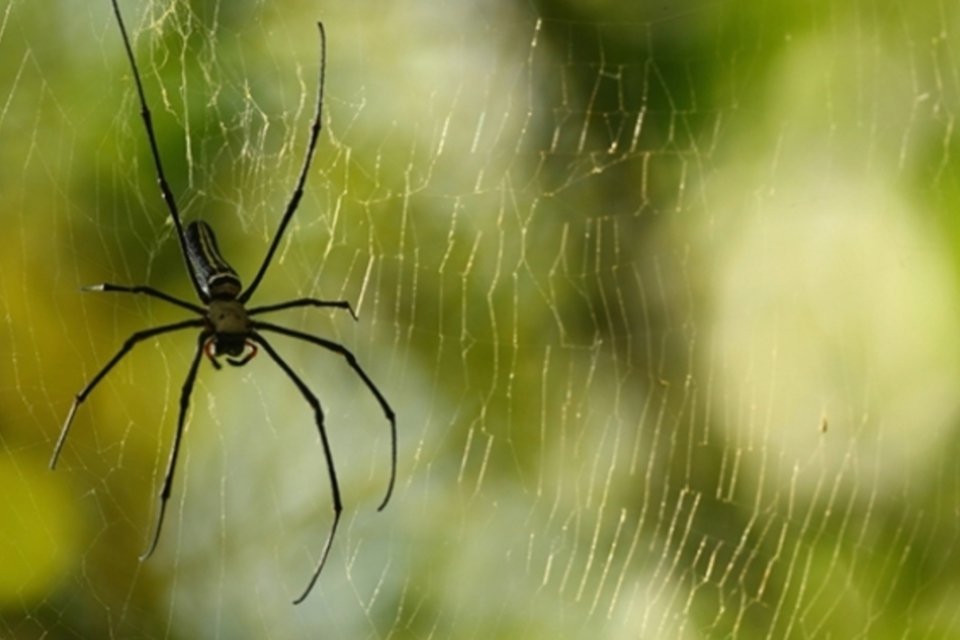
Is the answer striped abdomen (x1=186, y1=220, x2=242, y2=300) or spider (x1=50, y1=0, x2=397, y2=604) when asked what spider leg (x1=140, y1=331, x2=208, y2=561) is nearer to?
spider (x1=50, y1=0, x2=397, y2=604)

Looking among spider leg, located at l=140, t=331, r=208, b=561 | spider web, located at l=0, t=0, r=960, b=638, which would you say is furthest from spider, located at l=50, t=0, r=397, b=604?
spider web, located at l=0, t=0, r=960, b=638

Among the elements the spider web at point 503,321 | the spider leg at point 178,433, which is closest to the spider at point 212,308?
the spider leg at point 178,433

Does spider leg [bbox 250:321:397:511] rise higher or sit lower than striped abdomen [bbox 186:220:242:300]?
lower

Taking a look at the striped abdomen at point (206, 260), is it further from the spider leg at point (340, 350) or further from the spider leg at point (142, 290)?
the spider leg at point (340, 350)

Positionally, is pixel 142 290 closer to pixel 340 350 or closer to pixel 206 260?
pixel 206 260

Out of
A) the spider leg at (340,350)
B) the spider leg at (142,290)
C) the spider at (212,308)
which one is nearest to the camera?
the spider leg at (142,290)
